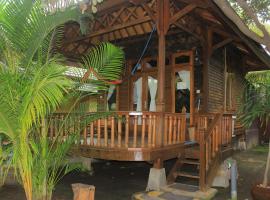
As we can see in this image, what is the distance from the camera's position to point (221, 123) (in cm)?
767

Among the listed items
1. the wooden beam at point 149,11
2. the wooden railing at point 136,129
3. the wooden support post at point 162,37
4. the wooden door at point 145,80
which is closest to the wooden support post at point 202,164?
the wooden railing at point 136,129

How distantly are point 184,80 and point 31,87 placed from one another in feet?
22.4

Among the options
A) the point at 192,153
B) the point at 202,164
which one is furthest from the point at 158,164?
the point at 192,153

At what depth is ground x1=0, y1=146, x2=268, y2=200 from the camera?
6.22 metres

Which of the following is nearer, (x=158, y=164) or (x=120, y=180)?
(x=158, y=164)

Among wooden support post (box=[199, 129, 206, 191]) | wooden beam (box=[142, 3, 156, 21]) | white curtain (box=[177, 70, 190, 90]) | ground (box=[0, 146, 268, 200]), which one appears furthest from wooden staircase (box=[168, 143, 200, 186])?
wooden beam (box=[142, 3, 156, 21])

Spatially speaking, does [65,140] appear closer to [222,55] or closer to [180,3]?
[180,3]

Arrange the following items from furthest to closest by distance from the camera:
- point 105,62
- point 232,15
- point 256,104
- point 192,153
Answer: point 192,153 < point 256,104 < point 105,62 < point 232,15

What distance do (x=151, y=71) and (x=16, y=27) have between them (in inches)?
274

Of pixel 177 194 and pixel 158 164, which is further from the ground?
pixel 158 164

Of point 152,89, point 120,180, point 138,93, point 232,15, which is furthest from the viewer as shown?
point 138,93

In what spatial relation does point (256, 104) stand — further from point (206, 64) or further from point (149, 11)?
point (206, 64)

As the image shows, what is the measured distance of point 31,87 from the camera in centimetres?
313

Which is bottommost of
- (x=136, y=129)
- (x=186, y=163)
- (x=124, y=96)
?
(x=186, y=163)
